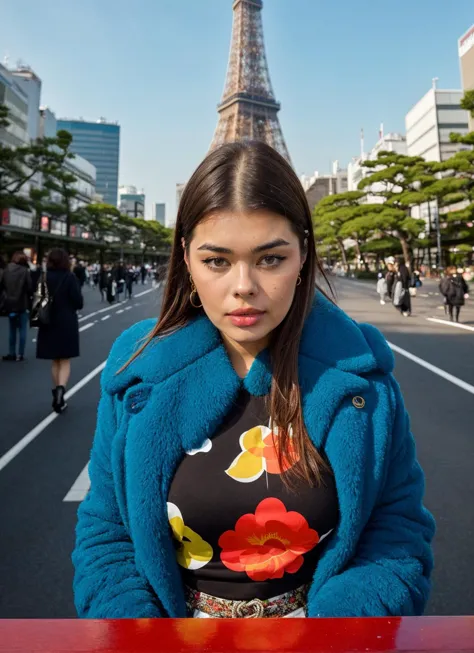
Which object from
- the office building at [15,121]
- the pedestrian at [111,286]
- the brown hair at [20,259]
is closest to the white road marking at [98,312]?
the pedestrian at [111,286]

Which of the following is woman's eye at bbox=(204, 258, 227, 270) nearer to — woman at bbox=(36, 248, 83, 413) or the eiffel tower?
woman at bbox=(36, 248, 83, 413)

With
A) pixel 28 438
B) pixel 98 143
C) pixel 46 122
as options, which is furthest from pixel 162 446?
pixel 98 143

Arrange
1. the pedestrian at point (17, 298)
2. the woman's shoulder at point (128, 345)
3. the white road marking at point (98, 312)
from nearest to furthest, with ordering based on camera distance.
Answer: the woman's shoulder at point (128, 345) < the pedestrian at point (17, 298) < the white road marking at point (98, 312)

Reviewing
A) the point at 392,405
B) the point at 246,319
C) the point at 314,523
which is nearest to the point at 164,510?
the point at 314,523

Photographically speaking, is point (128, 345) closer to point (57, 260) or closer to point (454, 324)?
point (57, 260)

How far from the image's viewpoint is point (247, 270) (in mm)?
1142

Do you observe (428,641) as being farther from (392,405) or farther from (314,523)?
(392,405)

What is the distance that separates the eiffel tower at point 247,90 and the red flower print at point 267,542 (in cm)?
6820

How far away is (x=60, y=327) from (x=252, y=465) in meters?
5.10

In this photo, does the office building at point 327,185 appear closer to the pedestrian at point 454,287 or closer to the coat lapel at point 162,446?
the pedestrian at point 454,287

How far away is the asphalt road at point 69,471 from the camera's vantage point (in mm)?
2455

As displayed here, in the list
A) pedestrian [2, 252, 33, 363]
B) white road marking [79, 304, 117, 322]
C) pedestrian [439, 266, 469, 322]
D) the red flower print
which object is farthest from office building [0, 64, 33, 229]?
the red flower print

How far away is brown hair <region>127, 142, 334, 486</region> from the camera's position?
1.18 metres

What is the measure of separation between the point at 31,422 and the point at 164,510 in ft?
15.0
